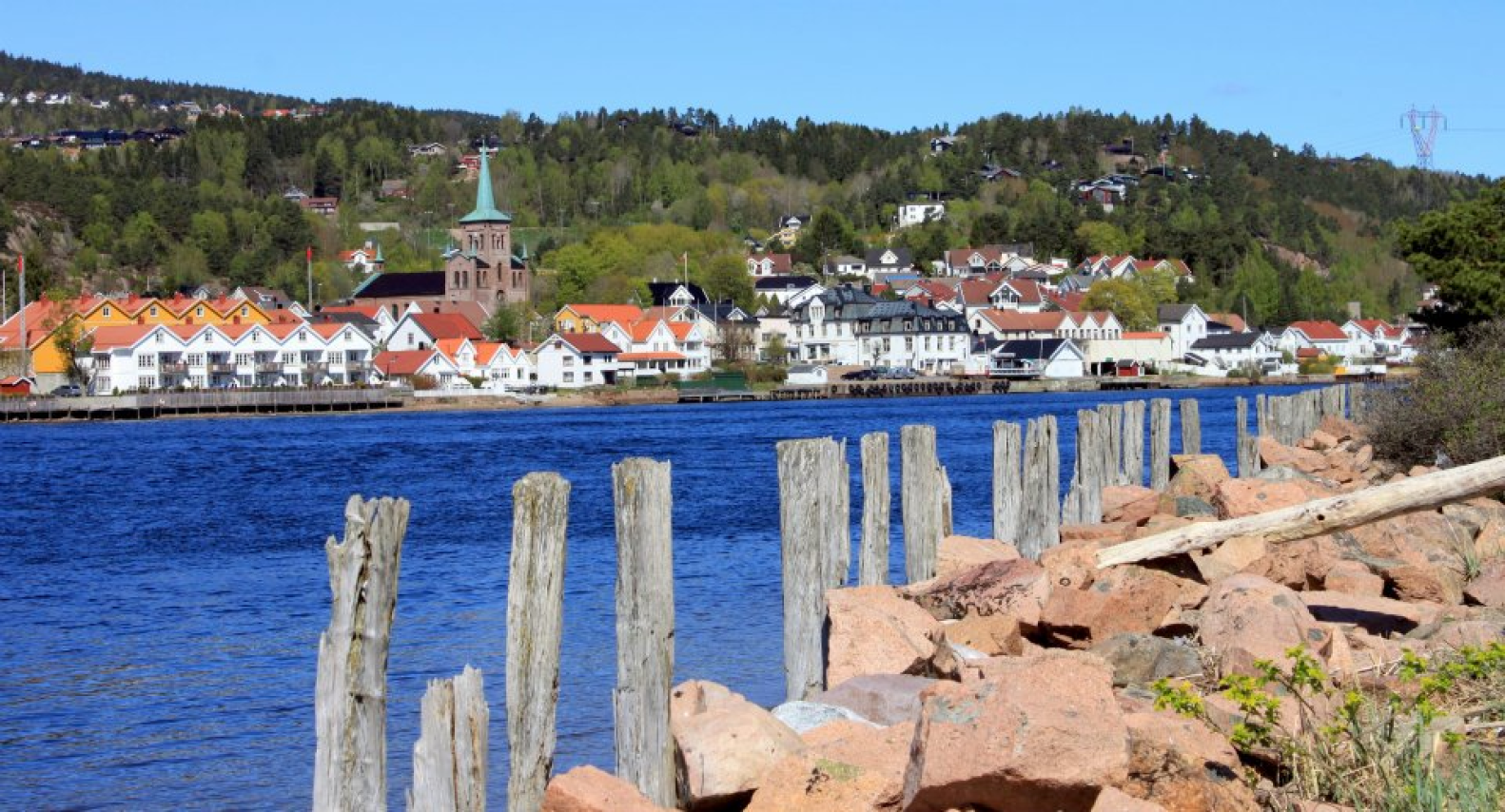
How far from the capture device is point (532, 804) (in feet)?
33.6

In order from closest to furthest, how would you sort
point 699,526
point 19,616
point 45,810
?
point 45,810, point 19,616, point 699,526

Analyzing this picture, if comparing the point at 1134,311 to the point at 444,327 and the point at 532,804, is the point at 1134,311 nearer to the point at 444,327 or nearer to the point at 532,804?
the point at 444,327

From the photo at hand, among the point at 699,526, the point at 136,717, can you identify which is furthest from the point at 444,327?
the point at 136,717

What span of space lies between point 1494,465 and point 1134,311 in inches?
5761

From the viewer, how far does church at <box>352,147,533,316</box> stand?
17525 centimetres

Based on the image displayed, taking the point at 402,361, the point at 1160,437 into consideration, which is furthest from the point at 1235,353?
the point at 1160,437

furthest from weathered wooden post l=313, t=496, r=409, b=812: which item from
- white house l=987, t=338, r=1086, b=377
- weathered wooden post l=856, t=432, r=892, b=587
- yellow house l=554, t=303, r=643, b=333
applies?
yellow house l=554, t=303, r=643, b=333

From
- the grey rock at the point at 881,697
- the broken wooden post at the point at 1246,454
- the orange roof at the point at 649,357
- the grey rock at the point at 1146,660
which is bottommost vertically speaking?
the grey rock at the point at 881,697

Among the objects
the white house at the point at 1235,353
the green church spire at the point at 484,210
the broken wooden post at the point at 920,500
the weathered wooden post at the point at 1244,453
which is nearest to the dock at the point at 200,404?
the white house at the point at 1235,353

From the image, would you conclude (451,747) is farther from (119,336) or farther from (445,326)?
(445,326)

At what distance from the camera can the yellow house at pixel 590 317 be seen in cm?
14500

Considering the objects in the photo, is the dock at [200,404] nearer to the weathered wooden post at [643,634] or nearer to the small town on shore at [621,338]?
the small town on shore at [621,338]

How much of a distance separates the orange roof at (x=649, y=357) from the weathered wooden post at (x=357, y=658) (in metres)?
125

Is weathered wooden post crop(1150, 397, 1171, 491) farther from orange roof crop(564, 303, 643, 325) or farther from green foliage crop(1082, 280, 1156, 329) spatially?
green foliage crop(1082, 280, 1156, 329)
